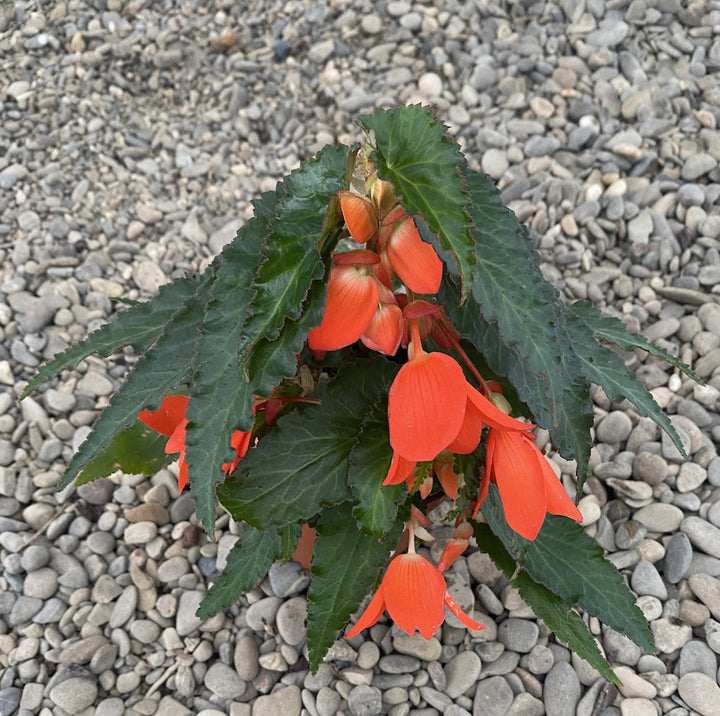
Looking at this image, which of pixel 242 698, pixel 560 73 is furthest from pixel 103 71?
pixel 242 698

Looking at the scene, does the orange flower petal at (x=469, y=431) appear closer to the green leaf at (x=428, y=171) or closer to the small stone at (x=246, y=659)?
the green leaf at (x=428, y=171)

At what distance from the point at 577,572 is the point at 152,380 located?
2.02 ft

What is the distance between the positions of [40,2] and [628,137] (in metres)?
1.79

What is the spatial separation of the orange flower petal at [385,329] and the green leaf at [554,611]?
0.45m

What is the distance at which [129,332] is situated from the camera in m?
1.03

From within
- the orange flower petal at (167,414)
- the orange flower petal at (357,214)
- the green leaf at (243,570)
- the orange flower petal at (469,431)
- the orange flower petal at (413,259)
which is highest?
the orange flower petal at (357,214)

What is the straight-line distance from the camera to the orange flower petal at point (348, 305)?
2.43ft

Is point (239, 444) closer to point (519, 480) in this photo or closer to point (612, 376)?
point (519, 480)

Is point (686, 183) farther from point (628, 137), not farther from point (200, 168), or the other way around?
point (200, 168)

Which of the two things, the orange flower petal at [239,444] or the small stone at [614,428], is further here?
the small stone at [614,428]

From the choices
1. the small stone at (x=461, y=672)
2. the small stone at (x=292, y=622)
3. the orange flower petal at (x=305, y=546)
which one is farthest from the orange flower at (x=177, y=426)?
the small stone at (x=461, y=672)

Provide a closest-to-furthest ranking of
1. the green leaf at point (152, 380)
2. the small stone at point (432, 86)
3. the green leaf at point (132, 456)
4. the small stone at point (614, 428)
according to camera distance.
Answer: the green leaf at point (152, 380) < the green leaf at point (132, 456) < the small stone at point (614, 428) < the small stone at point (432, 86)

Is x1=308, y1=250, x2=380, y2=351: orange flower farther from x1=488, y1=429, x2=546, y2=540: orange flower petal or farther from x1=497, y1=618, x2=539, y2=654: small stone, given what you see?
x1=497, y1=618, x2=539, y2=654: small stone

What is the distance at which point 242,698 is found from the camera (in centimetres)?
124
